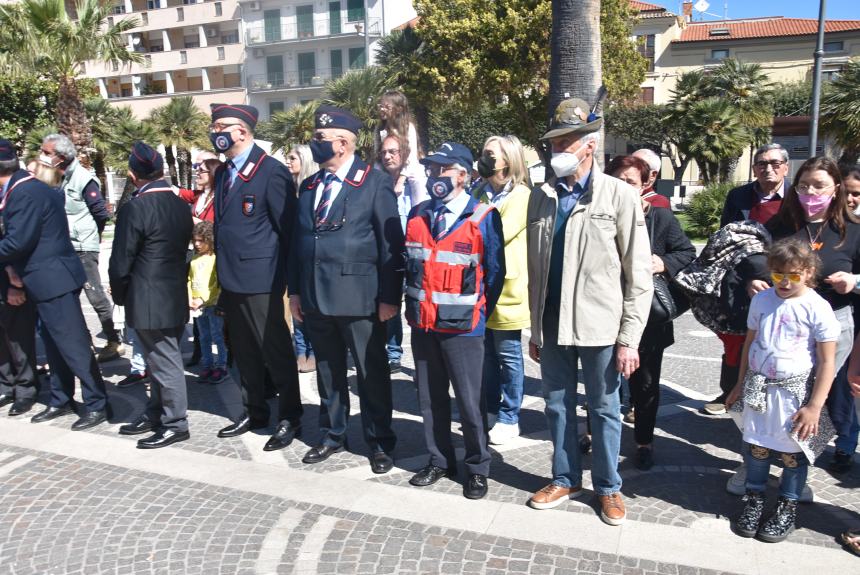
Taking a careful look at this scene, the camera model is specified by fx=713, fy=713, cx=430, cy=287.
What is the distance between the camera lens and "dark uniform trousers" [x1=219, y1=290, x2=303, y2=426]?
477 centimetres

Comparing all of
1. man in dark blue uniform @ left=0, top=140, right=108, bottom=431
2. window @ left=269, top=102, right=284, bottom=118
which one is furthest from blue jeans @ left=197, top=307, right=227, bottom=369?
window @ left=269, top=102, right=284, bottom=118

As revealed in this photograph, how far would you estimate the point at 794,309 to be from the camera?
3377mm

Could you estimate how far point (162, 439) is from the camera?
16.0 ft

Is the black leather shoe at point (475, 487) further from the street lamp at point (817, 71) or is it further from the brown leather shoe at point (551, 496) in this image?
the street lamp at point (817, 71)

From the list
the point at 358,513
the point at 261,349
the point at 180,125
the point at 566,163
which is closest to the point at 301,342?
the point at 261,349

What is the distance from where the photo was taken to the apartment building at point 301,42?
4744 centimetres

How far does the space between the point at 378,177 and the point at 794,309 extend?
238 cm

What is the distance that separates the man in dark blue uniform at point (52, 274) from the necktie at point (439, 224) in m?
3.07

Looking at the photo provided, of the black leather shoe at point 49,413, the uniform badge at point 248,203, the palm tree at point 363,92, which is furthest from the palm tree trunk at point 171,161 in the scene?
the uniform badge at point 248,203

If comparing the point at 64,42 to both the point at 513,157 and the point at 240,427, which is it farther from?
the point at 513,157

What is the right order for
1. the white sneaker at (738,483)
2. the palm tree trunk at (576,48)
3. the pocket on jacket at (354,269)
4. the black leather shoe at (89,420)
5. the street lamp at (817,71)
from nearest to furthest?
the white sneaker at (738,483)
the pocket on jacket at (354,269)
the black leather shoe at (89,420)
the palm tree trunk at (576,48)
the street lamp at (817,71)

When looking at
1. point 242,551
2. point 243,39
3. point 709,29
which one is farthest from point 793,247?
point 709,29

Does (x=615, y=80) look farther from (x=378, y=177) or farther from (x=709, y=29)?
(x=709, y=29)

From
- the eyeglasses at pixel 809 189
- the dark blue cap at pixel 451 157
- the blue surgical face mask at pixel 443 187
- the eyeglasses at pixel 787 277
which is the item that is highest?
the dark blue cap at pixel 451 157
